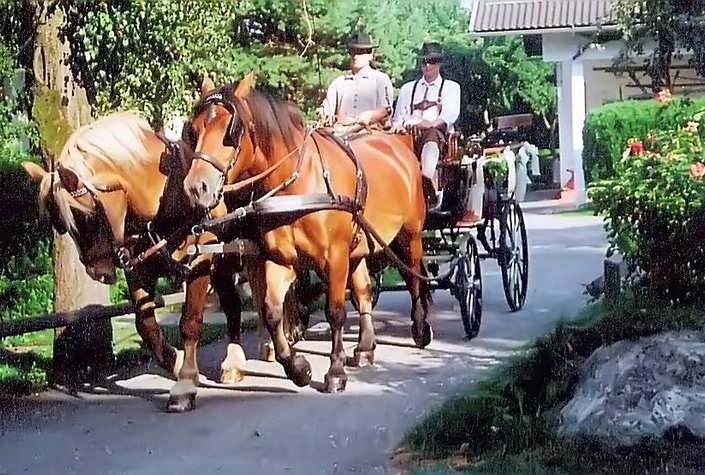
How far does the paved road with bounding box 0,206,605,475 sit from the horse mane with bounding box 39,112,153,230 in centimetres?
77

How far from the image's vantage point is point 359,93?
5113mm

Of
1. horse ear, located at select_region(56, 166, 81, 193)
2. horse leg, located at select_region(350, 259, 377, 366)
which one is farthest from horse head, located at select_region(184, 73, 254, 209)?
horse leg, located at select_region(350, 259, 377, 366)

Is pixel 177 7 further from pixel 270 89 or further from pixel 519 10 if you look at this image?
pixel 519 10

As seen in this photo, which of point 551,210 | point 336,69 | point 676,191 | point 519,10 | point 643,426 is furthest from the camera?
point 551,210

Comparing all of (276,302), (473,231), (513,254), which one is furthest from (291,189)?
(513,254)

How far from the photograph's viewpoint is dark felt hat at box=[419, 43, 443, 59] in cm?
512

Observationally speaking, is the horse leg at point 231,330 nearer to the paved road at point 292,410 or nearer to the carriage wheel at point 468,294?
the paved road at point 292,410

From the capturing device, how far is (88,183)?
4.20 meters

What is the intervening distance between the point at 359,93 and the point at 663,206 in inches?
59.5

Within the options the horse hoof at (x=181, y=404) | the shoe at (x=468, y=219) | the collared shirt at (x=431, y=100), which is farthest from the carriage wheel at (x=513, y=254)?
the horse hoof at (x=181, y=404)

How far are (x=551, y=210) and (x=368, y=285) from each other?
963 millimetres

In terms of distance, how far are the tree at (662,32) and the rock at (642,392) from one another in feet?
4.23

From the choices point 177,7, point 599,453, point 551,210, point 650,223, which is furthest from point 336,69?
point 599,453

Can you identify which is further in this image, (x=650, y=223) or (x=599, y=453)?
(x=650, y=223)
